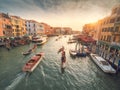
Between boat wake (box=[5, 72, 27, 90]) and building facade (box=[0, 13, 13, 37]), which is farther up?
building facade (box=[0, 13, 13, 37])

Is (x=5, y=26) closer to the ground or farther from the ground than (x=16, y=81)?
farther from the ground

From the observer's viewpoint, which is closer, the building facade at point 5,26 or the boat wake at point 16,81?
the boat wake at point 16,81

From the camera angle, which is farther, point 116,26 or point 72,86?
point 116,26

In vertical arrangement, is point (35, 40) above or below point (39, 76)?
above

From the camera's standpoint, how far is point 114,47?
26.2m

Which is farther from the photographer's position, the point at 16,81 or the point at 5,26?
the point at 5,26

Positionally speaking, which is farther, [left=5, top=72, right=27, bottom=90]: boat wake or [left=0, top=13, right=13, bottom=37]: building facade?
[left=0, top=13, right=13, bottom=37]: building facade

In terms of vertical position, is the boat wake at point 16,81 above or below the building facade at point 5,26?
below

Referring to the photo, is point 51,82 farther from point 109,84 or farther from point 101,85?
point 109,84

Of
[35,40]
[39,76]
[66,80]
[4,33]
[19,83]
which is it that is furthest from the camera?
[35,40]

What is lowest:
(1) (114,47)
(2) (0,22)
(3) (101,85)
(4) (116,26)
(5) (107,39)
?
(3) (101,85)

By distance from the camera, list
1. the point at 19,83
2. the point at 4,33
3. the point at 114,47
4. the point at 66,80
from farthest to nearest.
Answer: the point at 4,33 → the point at 114,47 → the point at 66,80 → the point at 19,83

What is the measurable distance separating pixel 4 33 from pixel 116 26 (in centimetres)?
5119

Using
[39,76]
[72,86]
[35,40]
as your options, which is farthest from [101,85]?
[35,40]
